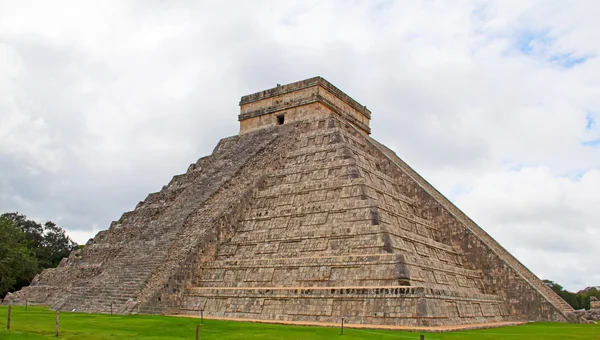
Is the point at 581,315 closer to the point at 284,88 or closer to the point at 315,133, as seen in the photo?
the point at 315,133

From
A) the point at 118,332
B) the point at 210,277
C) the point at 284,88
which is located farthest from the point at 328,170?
the point at 118,332

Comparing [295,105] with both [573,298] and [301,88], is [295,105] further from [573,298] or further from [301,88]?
[573,298]

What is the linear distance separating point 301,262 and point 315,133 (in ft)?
24.0

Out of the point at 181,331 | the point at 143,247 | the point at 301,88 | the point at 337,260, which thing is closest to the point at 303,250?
the point at 337,260

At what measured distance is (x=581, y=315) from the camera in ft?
60.7

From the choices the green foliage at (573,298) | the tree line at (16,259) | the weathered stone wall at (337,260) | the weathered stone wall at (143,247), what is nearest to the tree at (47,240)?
the tree line at (16,259)

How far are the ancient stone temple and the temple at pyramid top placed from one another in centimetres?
10

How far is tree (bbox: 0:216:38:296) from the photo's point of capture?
28.2 m

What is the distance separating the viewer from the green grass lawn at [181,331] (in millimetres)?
10539

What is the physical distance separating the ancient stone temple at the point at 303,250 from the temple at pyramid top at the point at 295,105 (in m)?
0.10

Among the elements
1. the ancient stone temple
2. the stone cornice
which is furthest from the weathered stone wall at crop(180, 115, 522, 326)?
the stone cornice

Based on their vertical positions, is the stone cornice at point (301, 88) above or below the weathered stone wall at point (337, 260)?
above

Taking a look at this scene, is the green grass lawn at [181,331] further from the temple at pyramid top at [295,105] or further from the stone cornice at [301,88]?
the stone cornice at [301,88]

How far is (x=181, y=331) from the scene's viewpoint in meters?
11.5
